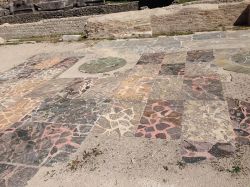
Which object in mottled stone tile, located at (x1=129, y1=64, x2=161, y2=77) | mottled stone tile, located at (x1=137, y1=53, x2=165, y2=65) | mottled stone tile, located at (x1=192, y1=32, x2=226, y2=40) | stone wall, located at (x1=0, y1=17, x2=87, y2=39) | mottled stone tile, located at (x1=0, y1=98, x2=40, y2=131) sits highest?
stone wall, located at (x1=0, y1=17, x2=87, y2=39)

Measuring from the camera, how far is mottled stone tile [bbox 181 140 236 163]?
398 centimetres

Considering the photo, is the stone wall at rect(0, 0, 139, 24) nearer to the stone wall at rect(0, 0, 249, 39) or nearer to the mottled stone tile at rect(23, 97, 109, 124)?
the stone wall at rect(0, 0, 249, 39)

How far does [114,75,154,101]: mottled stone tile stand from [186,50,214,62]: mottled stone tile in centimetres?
163

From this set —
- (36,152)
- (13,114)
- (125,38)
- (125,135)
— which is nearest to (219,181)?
(125,135)

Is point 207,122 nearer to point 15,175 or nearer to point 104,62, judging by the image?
point 15,175

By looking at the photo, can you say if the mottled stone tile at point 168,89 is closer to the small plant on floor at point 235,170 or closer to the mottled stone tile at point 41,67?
the small plant on floor at point 235,170

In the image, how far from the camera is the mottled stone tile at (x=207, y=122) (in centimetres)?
436

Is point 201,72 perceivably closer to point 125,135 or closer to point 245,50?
point 245,50

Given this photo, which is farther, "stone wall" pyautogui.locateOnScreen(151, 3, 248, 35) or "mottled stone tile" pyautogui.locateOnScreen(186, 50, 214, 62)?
"stone wall" pyautogui.locateOnScreen(151, 3, 248, 35)

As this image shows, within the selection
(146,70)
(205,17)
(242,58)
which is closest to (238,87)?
(242,58)

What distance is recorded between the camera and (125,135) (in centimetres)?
469

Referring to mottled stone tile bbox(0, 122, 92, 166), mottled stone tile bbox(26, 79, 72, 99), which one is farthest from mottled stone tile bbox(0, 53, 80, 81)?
mottled stone tile bbox(0, 122, 92, 166)

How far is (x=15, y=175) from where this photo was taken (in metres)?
4.09

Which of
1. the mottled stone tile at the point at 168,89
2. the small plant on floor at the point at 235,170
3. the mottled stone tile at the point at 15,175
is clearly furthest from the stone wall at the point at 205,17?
the mottled stone tile at the point at 15,175
